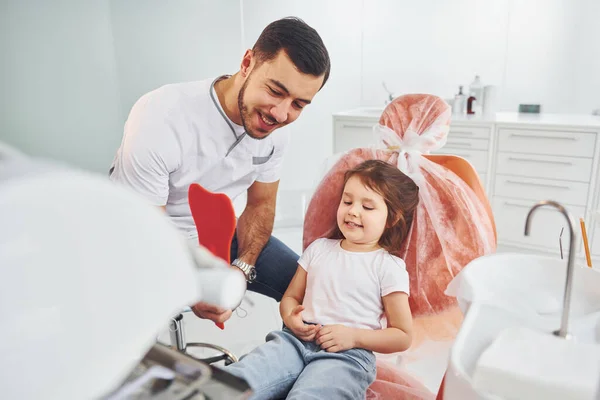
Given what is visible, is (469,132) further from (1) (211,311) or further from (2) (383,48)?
(1) (211,311)

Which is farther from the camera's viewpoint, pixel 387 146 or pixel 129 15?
pixel 387 146

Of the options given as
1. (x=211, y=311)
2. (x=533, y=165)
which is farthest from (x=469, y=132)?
(x=211, y=311)

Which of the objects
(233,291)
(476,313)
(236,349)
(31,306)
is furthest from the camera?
(236,349)

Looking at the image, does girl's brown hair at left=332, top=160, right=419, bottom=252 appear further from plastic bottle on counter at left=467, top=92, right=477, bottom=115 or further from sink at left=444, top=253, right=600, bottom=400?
plastic bottle on counter at left=467, top=92, right=477, bottom=115

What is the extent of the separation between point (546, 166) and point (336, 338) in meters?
1.98

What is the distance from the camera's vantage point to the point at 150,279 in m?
0.23

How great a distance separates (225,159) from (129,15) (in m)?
0.36

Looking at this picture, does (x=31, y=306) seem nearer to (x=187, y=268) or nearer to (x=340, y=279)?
(x=187, y=268)

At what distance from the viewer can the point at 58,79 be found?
0.61m

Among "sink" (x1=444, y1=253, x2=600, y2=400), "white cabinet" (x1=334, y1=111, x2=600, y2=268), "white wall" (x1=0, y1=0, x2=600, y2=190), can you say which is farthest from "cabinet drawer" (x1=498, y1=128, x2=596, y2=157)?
"sink" (x1=444, y1=253, x2=600, y2=400)

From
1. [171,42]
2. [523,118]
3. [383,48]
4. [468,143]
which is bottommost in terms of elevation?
[468,143]

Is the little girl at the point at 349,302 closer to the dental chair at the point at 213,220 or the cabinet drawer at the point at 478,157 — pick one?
the dental chair at the point at 213,220

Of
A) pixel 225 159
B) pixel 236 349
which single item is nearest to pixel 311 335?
pixel 225 159

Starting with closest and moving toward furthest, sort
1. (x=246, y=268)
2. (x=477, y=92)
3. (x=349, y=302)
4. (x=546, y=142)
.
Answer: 1. (x=349, y=302)
2. (x=246, y=268)
3. (x=546, y=142)
4. (x=477, y=92)
